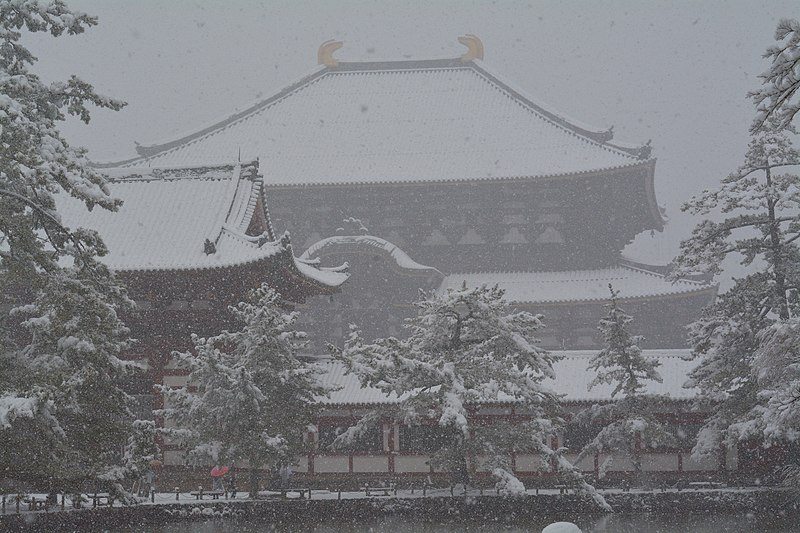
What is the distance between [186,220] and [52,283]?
396 inches

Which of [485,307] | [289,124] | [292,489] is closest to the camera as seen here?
[485,307]

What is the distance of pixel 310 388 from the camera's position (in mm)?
20578

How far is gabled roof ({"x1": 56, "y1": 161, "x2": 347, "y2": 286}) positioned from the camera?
898 inches

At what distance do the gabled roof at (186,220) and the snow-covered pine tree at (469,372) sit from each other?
413 cm

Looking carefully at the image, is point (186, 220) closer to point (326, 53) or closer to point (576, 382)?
point (576, 382)

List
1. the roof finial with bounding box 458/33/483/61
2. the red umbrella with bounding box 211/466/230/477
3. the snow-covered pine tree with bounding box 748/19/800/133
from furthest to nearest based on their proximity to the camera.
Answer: the roof finial with bounding box 458/33/483/61
the red umbrella with bounding box 211/466/230/477
the snow-covered pine tree with bounding box 748/19/800/133

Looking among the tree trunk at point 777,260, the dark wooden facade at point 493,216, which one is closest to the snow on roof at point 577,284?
the dark wooden facade at point 493,216

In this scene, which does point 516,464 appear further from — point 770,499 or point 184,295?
point 184,295

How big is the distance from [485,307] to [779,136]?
293 inches

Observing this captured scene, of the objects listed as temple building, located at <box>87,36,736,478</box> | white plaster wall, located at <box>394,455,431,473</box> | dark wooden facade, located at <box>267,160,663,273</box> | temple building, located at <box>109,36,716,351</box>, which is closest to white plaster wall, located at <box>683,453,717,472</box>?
temple building, located at <box>87,36,736,478</box>

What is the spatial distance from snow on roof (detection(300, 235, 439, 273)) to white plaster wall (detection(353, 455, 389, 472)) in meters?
9.19

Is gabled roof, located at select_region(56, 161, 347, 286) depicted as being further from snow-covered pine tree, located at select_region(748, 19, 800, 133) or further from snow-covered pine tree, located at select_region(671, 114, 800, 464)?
snow-covered pine tree, located at select_region(748, 19, 800, 133)

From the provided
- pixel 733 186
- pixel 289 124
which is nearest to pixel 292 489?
pixel 733 186

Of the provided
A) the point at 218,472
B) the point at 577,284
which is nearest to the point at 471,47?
the point at 577,284
